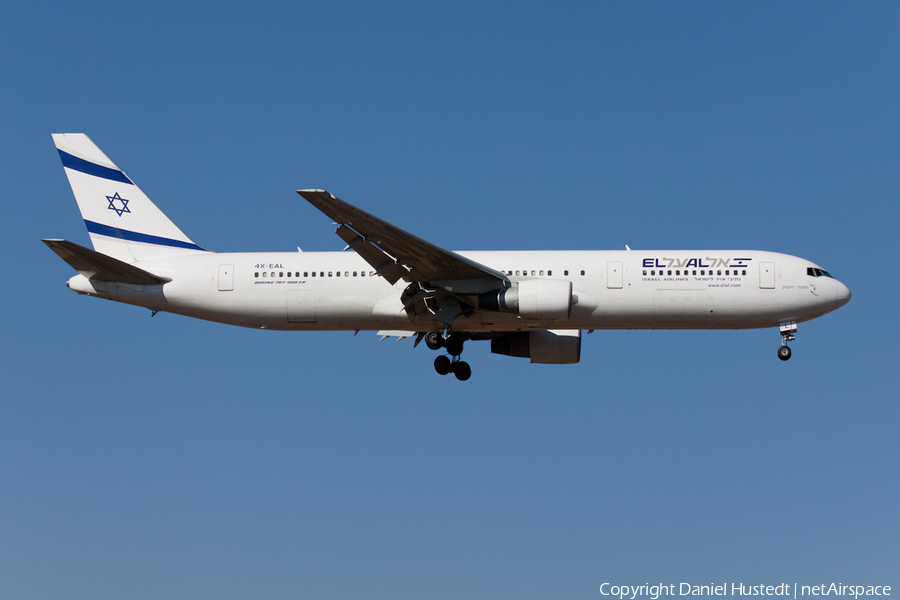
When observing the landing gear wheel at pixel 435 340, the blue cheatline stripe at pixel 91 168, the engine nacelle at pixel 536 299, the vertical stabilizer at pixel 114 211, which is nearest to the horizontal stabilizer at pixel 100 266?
the vertical stabilizer at pixel 114 211

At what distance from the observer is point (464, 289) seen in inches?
1202

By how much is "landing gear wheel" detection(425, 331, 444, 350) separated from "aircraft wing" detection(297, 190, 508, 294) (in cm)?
227

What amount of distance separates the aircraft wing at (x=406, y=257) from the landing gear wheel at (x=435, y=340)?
2.27 meters

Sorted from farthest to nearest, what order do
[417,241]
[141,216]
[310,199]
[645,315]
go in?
1. [141,216]
2. [645,315]
3. [417,241]
4. [310,199]

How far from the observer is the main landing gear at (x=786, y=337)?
103 ft

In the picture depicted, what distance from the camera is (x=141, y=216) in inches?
1352

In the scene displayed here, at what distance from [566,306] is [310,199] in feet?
27.7

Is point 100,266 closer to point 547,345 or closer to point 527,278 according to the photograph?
point 527,278

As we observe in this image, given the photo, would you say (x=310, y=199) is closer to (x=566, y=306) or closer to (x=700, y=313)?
(x=566, y=306)

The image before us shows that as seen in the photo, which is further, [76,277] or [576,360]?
[576,360]

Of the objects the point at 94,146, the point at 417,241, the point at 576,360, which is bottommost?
the point at 576,360

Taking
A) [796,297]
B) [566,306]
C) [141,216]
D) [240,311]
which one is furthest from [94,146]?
[796,297]

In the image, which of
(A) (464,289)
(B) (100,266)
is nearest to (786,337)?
(A) (464,289)

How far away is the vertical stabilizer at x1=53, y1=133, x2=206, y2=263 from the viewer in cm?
3391
